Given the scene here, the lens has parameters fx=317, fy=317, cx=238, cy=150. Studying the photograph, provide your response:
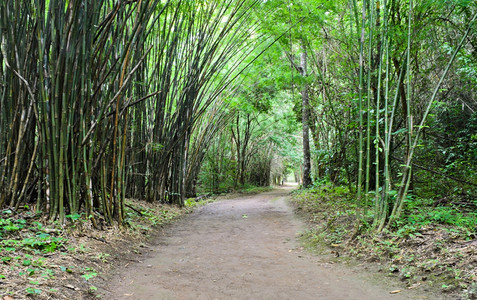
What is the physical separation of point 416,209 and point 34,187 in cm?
384

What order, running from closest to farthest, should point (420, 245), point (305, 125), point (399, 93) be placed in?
point (420, 245)
point (399, 93)
point (305, 125)

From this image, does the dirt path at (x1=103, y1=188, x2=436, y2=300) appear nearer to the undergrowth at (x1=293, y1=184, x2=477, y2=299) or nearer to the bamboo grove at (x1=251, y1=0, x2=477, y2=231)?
the undergrowth at (x1=293, y1=184, x2=477, y2=299)

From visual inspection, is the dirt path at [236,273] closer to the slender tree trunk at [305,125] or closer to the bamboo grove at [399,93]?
the bamboo grove at [399,93]

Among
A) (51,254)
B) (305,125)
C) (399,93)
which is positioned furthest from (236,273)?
(305,125)

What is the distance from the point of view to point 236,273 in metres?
2.46

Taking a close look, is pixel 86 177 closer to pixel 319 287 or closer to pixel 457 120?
pixel 319 287

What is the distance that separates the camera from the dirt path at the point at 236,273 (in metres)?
2.02

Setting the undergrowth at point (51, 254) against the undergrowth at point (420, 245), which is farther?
the undergrowth at point (420, 245)

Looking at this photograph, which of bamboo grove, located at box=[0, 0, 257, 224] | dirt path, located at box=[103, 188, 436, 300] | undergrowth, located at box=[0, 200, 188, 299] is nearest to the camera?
undergrowth, located at box=[0, 200, 188, 299]

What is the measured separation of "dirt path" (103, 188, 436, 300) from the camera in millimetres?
2015

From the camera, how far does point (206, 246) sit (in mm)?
3348

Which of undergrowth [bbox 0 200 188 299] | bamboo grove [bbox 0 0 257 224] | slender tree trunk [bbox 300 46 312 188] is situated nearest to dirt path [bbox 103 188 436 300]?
undergrowth [bbox 0 200 188 299]

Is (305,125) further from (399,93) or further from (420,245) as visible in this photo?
(420,245)

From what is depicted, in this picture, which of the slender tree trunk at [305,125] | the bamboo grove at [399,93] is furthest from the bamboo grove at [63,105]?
the slender tree trunk at [305,125]
